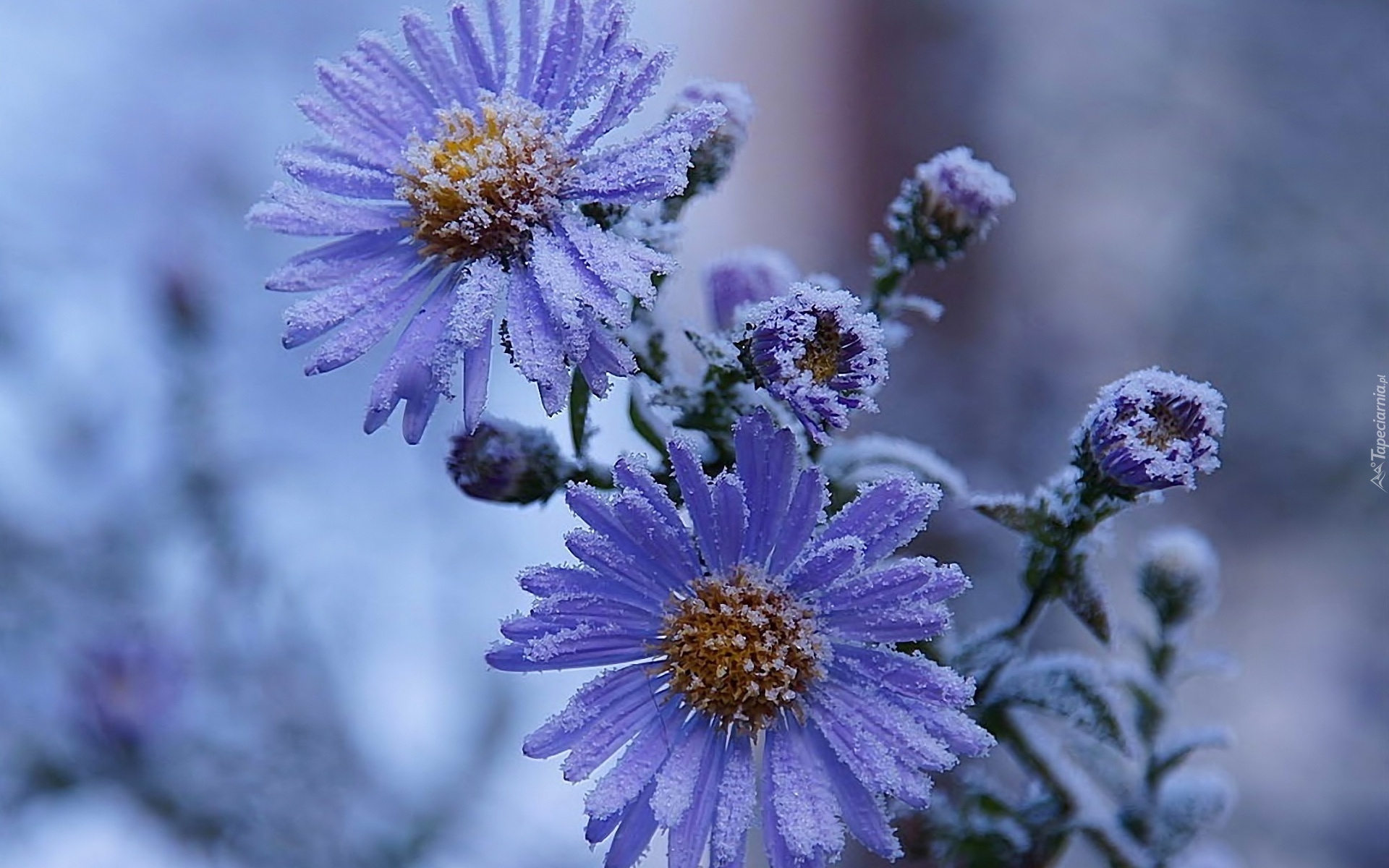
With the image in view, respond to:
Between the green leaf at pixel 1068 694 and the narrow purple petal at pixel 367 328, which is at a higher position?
the narrow purple petal at pixel 367 328

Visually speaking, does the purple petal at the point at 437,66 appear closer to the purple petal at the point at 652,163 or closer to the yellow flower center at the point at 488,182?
the yellow flower center at the point at 488,182

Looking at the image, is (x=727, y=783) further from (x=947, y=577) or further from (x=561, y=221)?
(x=561, y=221)

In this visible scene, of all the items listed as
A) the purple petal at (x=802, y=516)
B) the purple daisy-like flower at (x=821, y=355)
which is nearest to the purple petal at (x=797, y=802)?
the purple petal at (x=802, y=516)

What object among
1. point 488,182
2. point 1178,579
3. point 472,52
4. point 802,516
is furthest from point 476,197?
point 1178,579

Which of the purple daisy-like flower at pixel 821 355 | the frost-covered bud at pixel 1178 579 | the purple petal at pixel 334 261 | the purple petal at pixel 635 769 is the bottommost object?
the purple petal at pixel 635 769

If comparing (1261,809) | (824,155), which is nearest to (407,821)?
(1261,809)

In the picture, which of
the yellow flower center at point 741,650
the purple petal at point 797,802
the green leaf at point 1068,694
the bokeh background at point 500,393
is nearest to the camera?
the purple petal at point 797,802

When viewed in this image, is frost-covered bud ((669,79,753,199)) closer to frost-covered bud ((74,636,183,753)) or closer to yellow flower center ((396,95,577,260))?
yellow flower center ((396,95,577,260))
